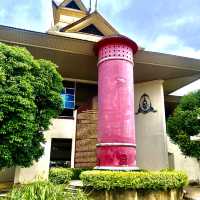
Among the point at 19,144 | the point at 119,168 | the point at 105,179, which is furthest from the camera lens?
the point at 119,168

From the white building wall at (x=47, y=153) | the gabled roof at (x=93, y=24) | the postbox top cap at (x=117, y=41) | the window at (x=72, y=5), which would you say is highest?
the window at (x=72, y=5)

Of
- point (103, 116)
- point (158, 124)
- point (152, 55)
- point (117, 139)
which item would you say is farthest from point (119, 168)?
point (152, 55)

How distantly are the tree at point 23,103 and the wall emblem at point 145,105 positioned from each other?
270 inches

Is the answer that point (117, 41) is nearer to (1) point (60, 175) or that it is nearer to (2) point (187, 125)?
(2) point (187, 125)

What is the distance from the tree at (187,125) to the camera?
39.8ft

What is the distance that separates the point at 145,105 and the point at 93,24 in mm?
6119

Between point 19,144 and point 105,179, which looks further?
point 105,179

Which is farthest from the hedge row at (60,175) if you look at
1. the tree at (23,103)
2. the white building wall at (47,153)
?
the tree at (23,103)

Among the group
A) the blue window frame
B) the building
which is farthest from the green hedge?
the blue window frame

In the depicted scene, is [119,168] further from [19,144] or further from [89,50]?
[89,50]

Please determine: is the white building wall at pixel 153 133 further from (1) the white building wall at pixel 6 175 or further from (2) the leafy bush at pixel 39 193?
(2) the leafy bush at pixel 39 193

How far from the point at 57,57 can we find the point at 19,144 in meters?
6.27

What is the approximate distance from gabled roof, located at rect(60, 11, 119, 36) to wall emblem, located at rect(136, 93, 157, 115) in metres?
4.70

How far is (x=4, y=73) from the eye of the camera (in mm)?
7906
